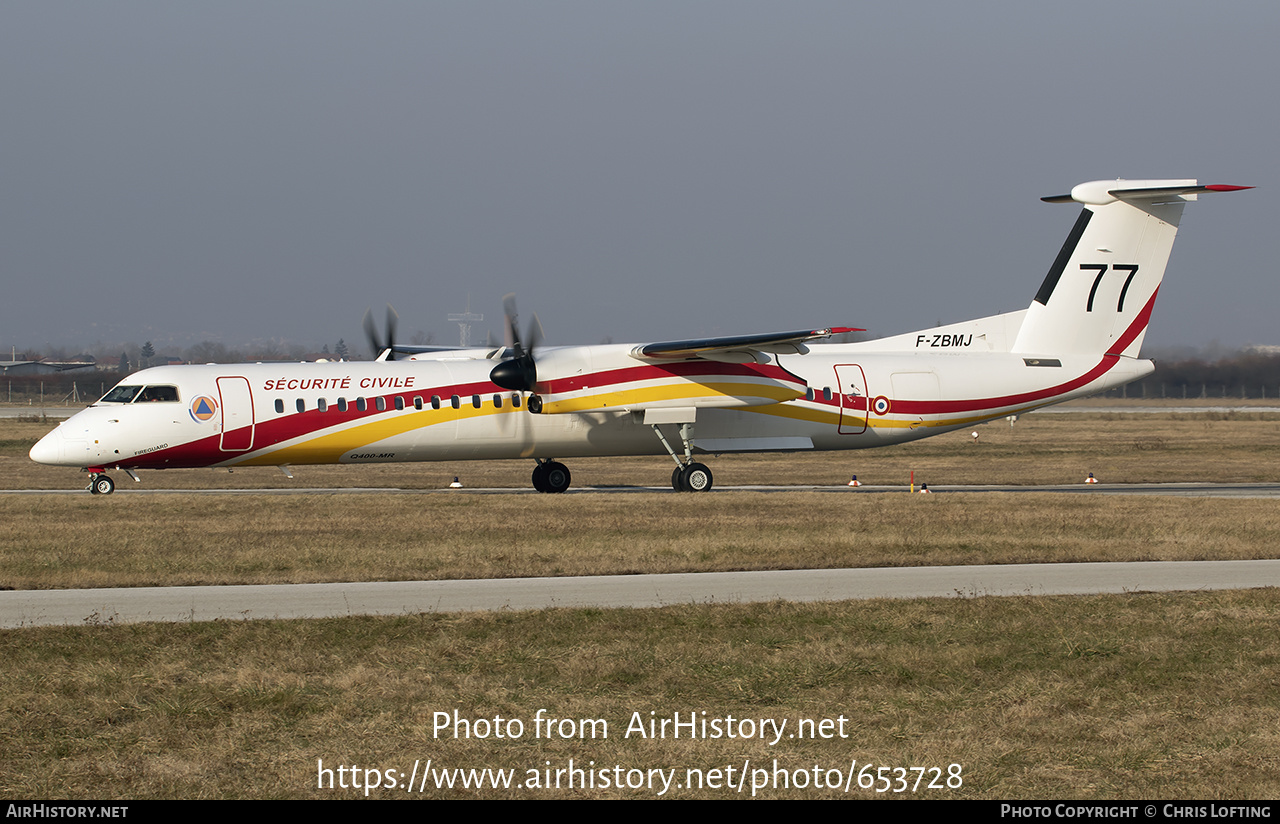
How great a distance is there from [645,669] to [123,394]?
19250mm

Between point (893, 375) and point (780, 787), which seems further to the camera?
point (893, 375)

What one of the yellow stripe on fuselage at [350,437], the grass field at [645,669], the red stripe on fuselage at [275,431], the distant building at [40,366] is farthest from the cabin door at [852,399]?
the distant building at [40,366]

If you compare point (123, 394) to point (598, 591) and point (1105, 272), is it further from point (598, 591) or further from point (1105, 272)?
point (1105, 272)

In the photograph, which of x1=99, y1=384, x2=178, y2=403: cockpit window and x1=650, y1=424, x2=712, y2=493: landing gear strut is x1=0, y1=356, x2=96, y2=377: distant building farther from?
x1=650, y1=424, x2=712, y2=493: landing gear strut

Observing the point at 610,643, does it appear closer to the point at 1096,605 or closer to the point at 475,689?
the point at 475,689

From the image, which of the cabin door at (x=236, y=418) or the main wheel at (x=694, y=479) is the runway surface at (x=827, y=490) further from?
the cabin door at (x=236, y=418)

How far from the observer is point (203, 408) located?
26438 millimetres

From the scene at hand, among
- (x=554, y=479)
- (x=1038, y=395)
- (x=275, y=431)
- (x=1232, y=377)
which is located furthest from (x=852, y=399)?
(x=1232, y=377)

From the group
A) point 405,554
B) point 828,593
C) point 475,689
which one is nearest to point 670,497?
point 405,554

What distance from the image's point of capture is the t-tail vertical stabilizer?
30.8m

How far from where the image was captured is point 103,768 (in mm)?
8344

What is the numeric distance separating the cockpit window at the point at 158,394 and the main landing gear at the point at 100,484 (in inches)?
118

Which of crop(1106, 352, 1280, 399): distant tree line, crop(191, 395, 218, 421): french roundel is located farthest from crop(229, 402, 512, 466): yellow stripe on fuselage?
crop(1106, 352, 1280, 399): distant tree line
